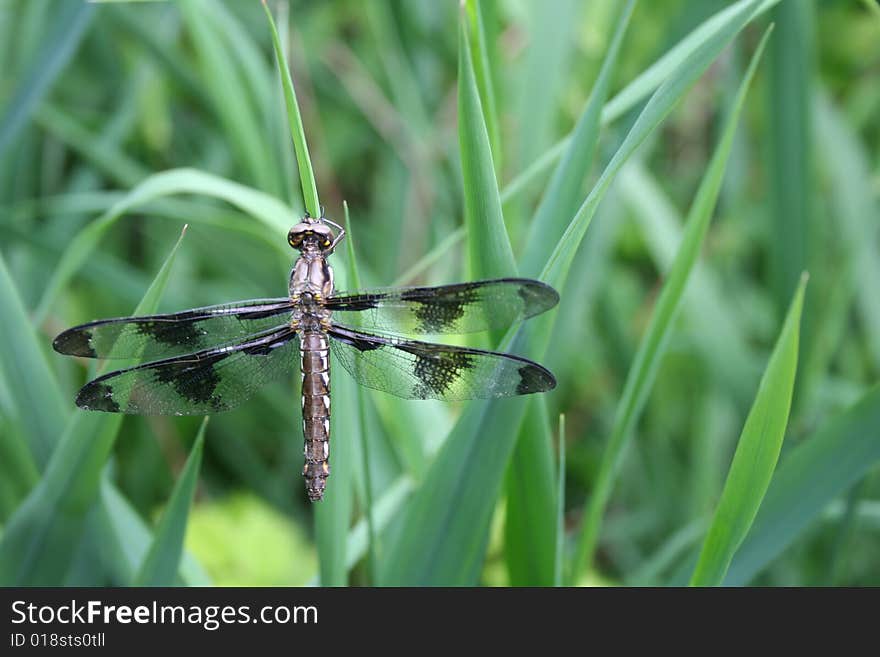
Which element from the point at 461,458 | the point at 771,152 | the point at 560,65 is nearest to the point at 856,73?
the point at 771,152

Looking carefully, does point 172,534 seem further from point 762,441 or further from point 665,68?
point 665,68

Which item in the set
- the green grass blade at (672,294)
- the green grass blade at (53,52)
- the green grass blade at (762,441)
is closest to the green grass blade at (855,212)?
the green grass blade at (672,294)

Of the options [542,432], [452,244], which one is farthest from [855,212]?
[542,432]

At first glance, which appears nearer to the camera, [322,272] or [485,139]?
[485,139]

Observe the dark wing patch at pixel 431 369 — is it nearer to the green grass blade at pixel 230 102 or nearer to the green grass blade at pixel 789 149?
the green grass blade at pixel 230 102

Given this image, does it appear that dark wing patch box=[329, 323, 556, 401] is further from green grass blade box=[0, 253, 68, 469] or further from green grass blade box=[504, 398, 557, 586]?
green grass blade box=[0, 253, 68, 469]
